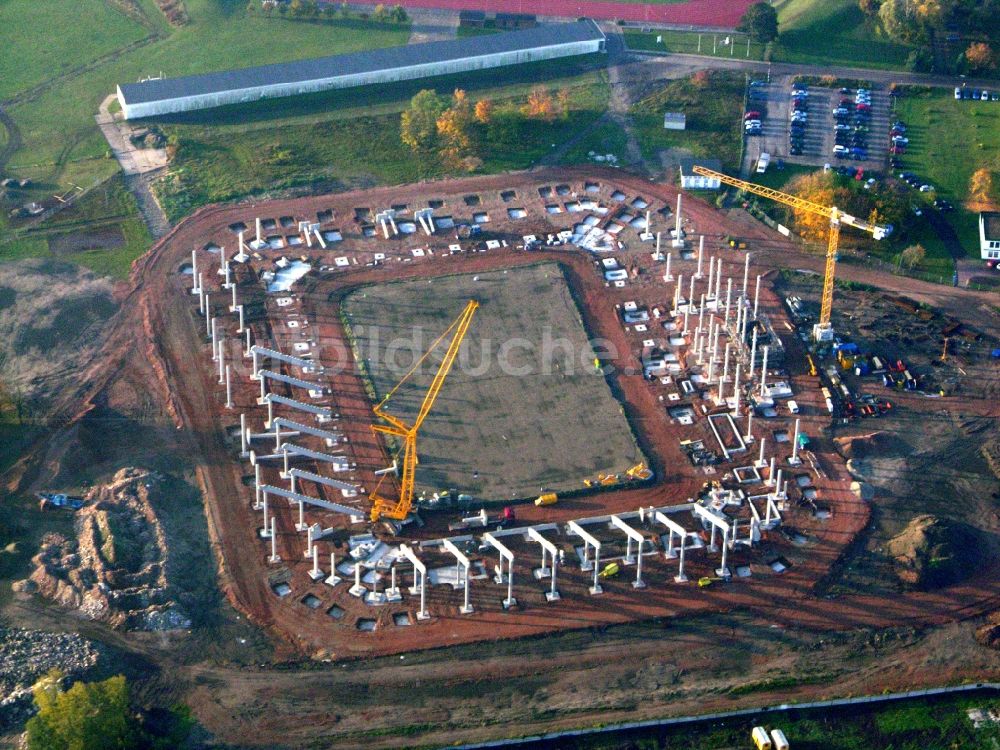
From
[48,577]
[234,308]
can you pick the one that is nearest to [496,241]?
[234,308]

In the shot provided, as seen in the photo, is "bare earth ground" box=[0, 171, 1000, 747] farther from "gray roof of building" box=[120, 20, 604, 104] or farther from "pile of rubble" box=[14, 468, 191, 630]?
"gray roof of building" box=[120, 20, 604, 104]

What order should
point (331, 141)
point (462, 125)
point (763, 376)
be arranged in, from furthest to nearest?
A: point (331, 141), point (462, 125), point (763, 376)

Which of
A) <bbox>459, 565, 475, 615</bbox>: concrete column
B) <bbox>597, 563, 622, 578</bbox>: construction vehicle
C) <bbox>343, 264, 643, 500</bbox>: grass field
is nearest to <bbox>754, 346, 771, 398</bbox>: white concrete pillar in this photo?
<bbox>343, 264, 643, 500</bbox>: grass field

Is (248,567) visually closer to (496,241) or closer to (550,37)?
(496,241)

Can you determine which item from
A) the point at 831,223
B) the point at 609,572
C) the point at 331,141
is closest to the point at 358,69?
the point at 331,141

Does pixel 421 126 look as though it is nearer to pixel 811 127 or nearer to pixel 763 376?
pixel 811 127
